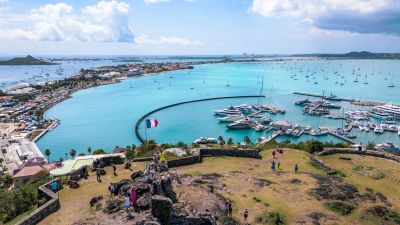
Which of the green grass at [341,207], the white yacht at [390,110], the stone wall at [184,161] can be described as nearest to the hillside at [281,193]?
the green grass at [341,207]

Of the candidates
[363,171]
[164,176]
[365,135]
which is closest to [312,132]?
[365,135]

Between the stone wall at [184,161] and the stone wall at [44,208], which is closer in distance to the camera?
the stone wall at [44,208]

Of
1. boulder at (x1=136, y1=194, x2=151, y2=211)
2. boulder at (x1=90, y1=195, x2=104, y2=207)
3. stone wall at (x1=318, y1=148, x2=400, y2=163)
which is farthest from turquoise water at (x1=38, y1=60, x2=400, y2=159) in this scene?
boulder at (x1=136, y1=194, x2=151, y2=211)

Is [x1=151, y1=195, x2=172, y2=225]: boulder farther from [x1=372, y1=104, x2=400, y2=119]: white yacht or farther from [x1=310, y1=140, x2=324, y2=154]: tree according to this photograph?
[x1=372, y1=104, x2=400, y2=119]: white yacht

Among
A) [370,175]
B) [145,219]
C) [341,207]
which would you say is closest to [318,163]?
[370,175]

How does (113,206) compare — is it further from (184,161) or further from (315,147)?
(315,147)

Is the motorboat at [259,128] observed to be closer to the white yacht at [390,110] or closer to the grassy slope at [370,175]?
the white yacht at [390,110]
